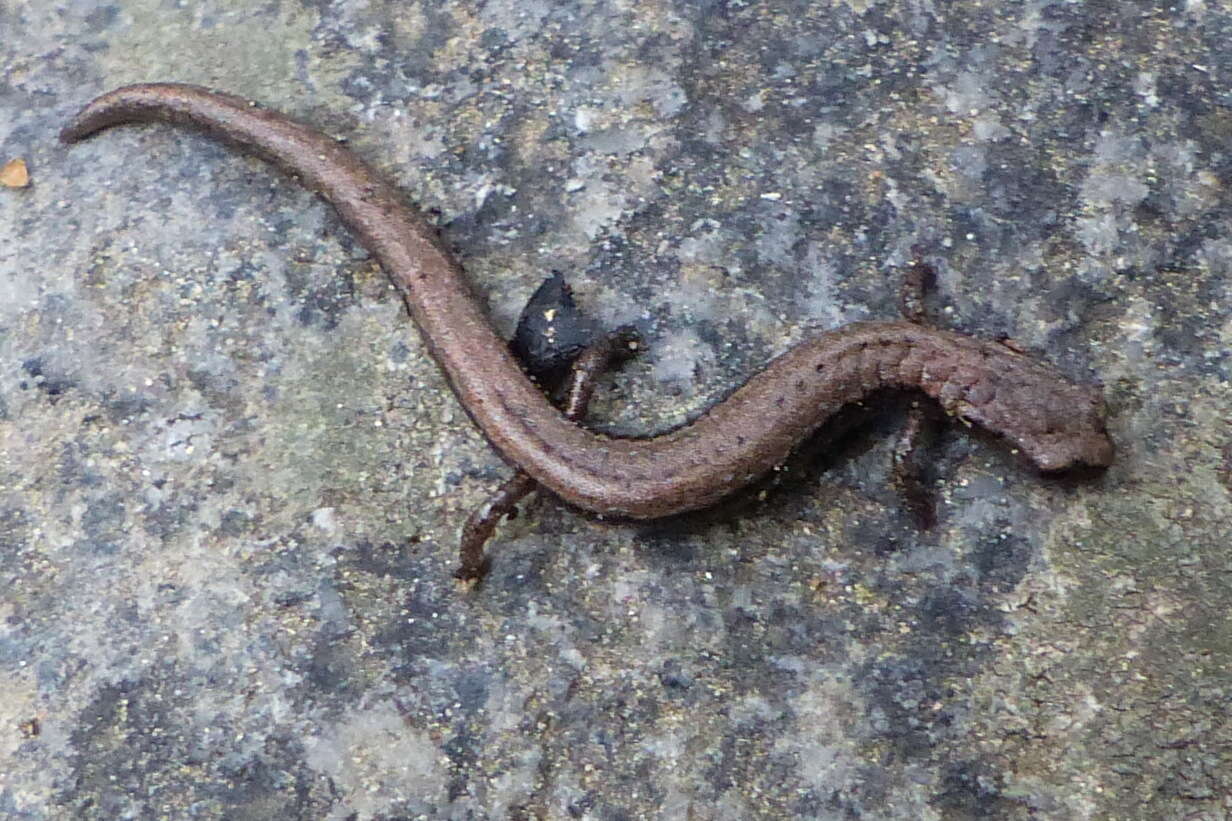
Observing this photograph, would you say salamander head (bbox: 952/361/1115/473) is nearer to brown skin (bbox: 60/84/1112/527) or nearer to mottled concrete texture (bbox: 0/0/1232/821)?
brown skin (bbox: 60/84/1112/527)

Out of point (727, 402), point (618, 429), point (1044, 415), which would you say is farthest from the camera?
point (618, 429)

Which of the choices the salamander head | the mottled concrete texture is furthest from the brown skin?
the mottled concrete texture

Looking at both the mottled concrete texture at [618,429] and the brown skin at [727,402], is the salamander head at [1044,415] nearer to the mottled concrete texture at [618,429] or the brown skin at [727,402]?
the brown skin at [727,402]

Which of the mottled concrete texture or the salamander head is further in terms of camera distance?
the salamander head

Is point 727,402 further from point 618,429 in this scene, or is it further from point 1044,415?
point 1044,415

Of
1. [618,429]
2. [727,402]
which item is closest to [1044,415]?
[727,402]
